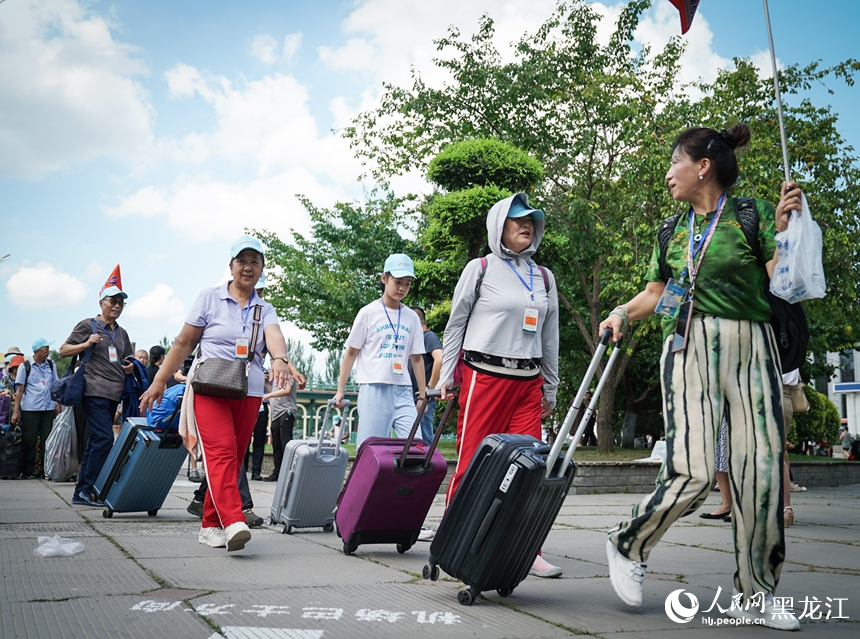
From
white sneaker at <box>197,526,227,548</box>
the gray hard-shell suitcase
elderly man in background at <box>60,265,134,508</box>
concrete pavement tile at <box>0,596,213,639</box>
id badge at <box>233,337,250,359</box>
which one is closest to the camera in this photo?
concrete pavement tile at <box>0,596,213,639</box>

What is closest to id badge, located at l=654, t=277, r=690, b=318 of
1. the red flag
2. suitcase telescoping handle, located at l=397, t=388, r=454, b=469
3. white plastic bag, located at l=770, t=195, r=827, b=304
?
white plastic bag, located at l=770, t=195, r=827, b=304

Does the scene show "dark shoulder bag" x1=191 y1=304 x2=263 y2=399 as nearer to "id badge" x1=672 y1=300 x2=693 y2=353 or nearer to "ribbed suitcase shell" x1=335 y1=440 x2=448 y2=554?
"ribbed suitcase shell" x1=335 y1=440 x2=448 y2=554

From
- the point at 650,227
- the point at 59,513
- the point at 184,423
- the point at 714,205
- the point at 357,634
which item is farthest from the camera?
the point at 650,227

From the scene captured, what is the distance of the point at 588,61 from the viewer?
21094mm

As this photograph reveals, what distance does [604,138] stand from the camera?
2058cm

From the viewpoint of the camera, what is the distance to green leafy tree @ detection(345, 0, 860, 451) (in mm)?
15031

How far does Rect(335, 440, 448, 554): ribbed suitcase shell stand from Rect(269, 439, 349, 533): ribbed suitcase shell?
33.6 inches

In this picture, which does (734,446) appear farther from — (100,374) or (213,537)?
(100,374)

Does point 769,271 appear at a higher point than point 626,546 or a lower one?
higher

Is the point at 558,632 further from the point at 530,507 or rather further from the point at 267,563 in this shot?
the point at 267,563

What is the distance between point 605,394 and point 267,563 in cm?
1797

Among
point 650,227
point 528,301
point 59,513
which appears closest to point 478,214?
point 650,227

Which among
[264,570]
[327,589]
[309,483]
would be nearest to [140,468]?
[309,483]

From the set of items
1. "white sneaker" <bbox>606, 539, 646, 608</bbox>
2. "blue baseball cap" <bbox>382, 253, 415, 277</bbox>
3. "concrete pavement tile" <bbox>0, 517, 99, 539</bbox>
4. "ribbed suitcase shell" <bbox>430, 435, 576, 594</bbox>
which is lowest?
"concrete pavement tile" <bbox>0, 517, 99, 539</bbox>
